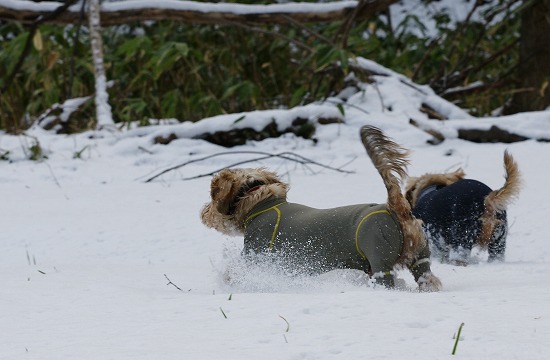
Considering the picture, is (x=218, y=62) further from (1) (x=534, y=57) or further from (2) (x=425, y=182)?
(2) (x=425, y=182)

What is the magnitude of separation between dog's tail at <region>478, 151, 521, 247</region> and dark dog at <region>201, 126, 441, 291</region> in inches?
48.1

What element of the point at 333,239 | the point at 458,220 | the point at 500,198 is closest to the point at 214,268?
the point at 333,239

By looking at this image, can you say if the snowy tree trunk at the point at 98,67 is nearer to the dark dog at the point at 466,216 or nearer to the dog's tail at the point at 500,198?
the dark dog at the point at 466,216

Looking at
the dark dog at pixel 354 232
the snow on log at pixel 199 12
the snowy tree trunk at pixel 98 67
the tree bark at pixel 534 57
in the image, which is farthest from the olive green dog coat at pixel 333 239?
the tree bark at pixel 534 57

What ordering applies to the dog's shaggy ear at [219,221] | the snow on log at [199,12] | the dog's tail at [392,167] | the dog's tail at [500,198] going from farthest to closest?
1. the snow on log at [199,12]
2. the dog's tail at [500,198]
3. the dog's shaggy ear at [219,221]
4. the dog's tail at [392,167]

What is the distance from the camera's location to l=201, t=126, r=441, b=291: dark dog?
3.38m

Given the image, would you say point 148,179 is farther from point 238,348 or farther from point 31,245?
point 238,348

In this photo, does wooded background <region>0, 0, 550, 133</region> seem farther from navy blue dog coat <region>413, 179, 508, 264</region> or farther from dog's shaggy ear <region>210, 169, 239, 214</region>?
dog's shaggy ear <region>210, 169, 239, 214</region>

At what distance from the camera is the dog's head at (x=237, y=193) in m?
4.03

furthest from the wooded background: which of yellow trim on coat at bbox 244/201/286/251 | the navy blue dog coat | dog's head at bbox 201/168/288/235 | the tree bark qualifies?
yellow trim on coat at bbox 244/201/286/251

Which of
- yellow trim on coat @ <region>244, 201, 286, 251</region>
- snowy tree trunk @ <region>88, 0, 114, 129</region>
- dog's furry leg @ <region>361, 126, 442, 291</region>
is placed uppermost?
dog's furry leg @ <region>361, 126, 442, 291</region>

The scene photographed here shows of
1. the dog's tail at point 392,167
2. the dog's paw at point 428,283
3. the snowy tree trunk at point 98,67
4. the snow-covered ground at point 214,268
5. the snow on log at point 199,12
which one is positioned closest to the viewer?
the snow-covered ground at point 214,268

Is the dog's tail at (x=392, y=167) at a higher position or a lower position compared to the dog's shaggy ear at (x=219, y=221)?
higher

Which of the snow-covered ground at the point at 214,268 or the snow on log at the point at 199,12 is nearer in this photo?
the snow-covered ground at the point at 214,268
